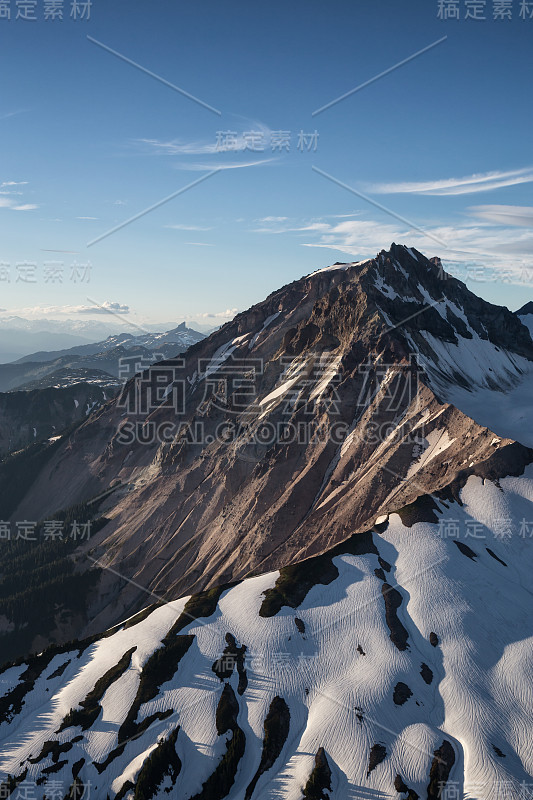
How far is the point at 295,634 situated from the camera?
7075cm

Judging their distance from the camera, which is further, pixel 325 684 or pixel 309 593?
pixel 309 593

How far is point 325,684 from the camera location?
64188 mm

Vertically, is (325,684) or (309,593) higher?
(309,593)

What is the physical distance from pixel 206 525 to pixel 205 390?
62127mm

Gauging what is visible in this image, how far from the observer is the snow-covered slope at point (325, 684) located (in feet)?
183

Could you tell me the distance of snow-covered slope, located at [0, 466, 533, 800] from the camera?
55.9 m

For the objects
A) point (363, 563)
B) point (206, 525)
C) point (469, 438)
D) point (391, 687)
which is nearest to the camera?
point (391, 687)

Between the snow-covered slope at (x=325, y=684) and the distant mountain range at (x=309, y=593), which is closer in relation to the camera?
the snow-covered slope at (x=325, y=684)

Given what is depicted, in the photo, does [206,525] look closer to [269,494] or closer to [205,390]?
[269,494]

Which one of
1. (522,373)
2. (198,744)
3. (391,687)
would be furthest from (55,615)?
(522,373)

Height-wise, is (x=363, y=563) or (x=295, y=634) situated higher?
(x=363, y=563)

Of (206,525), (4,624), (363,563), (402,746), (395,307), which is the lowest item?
(4,624)

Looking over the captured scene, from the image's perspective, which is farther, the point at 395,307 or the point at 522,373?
the point at 522,373

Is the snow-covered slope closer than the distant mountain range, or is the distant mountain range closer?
the snow-covered slope
